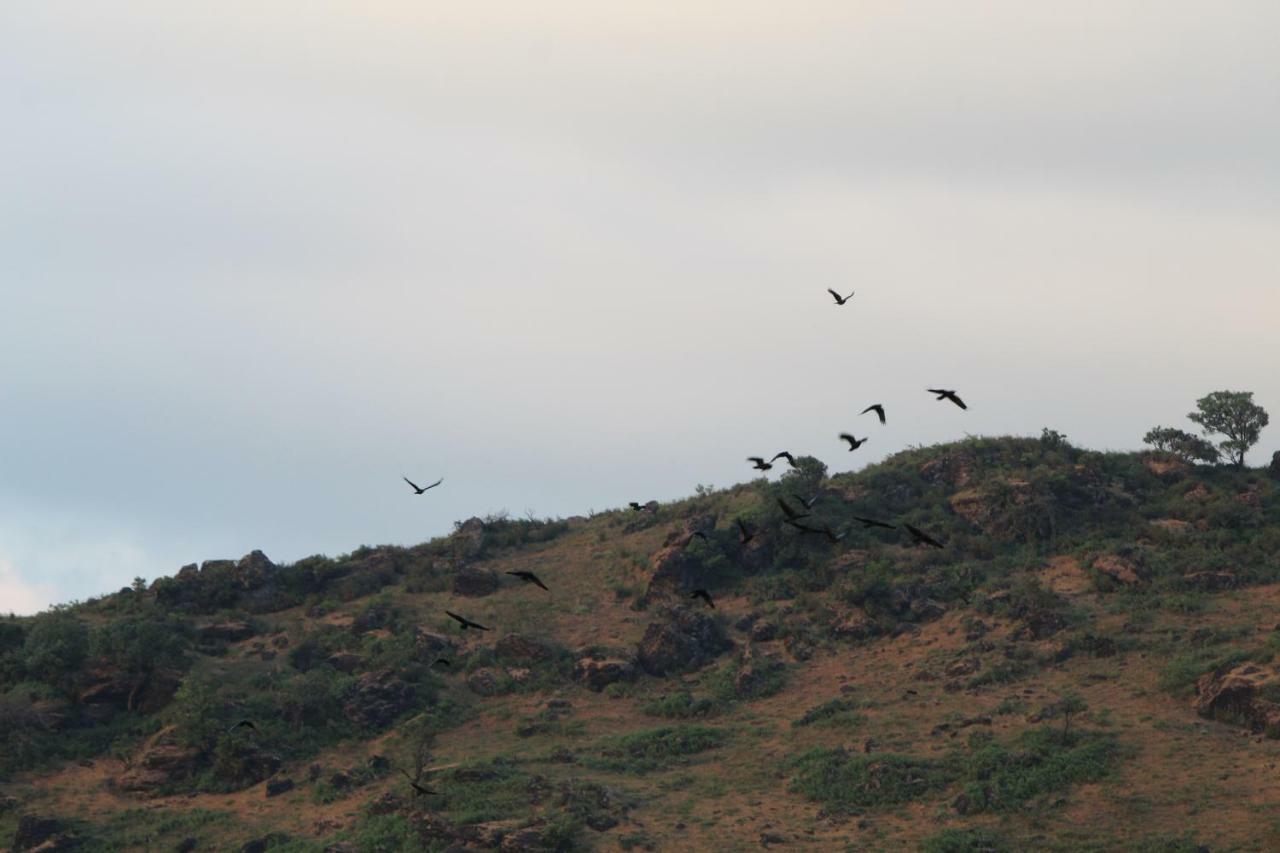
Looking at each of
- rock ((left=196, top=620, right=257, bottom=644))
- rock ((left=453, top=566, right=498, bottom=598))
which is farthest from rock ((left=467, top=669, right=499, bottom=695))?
rock ((left=196, top=620, right=257, bottom=644))

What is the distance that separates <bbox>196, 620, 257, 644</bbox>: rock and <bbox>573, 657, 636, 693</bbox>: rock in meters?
17.0

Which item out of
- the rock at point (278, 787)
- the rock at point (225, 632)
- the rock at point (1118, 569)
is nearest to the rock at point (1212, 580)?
the rock at point (1118, 569)

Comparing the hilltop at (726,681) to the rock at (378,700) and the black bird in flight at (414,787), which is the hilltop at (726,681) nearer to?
the rock at (378,700)

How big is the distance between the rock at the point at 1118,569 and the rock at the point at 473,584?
29130 mm

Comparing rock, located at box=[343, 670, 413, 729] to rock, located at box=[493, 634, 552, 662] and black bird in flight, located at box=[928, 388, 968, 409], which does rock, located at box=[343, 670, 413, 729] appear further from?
black bird in flight, located at box=[928, 388, 968, 409]

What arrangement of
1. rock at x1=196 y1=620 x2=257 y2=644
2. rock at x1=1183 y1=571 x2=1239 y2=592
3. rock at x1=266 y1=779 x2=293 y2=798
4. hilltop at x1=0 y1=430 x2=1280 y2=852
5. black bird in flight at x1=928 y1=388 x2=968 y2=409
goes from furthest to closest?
rock at x1=196 y1=620 x2=257 y2=644
rock at x1=1183 y1=571 x2=1239 y2=592
rock at x1=266 y1=779 x2=293 y2=798
hilltop at x1=0 y1=430 x2=1280 y2=852
black bird in flight at x1=928 y1=388 x2=968 y2=409

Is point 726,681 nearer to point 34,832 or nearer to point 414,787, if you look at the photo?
point 414,787

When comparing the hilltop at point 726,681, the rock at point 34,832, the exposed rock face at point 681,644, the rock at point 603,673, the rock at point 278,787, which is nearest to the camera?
the hilltop at point 726,681

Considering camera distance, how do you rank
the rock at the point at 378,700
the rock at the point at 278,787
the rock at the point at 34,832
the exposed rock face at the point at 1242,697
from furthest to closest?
the rock at the point at 378,700
the rock at the point at 278,787
the rock at the point at 34,832
the exposed rock face at the point at 1242,697

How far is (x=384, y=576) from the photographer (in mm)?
76688

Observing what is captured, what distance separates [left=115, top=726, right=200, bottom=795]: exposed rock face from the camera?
2228 inches

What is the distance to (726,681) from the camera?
203 ft

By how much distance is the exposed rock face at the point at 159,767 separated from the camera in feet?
186

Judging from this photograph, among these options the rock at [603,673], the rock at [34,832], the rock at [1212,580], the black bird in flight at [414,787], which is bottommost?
the black bird in flight at [414,787]
